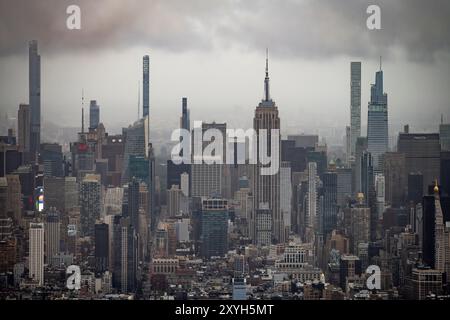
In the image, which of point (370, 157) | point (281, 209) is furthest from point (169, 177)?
point (370, 157)

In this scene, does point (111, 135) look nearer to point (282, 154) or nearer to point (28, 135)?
point (28, 135)

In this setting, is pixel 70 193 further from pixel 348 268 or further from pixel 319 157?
pixel 348 268

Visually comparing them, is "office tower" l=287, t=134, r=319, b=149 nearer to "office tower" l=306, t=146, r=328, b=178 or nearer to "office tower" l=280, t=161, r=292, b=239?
"office tower" l=306, t=146, r=328, b=178

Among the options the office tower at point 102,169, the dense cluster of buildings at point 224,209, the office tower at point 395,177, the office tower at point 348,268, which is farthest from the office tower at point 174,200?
the office tower at point 395,177

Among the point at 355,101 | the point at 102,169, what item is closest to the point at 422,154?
the point at 355,101
